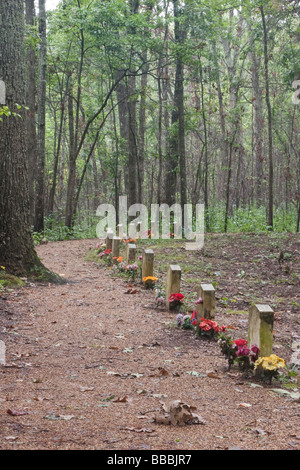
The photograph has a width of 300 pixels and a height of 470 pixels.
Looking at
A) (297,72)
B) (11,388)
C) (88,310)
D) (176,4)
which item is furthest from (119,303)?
(176,4)

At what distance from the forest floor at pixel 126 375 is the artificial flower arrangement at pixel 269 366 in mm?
126

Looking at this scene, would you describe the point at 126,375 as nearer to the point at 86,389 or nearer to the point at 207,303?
the point at 86,389

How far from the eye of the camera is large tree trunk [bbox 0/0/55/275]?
7.53 m

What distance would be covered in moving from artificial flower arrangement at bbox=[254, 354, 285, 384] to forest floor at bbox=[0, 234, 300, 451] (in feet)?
0.41

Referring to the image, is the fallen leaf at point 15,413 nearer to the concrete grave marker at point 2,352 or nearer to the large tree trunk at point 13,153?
the concrete grave marker at point 2,352

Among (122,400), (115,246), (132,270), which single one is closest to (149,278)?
(132,270)

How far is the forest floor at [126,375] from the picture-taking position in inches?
112

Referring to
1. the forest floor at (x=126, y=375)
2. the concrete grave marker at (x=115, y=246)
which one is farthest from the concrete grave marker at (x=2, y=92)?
the concrete grave marker at (x=115, y=246)

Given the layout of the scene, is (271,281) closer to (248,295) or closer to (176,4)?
(248,295)

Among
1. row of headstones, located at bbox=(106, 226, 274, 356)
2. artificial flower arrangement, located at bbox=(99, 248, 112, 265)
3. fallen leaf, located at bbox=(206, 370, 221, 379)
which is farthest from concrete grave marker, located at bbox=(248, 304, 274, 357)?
artificial flower arrangement, located at bbox=(99, 248, 112, 265)

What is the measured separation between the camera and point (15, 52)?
7.66m

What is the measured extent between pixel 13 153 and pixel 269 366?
5594 mm

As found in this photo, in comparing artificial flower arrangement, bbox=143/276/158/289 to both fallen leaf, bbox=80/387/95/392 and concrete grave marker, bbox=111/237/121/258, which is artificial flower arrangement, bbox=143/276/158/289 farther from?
fallen leaf, bbox=80/387/95/392
